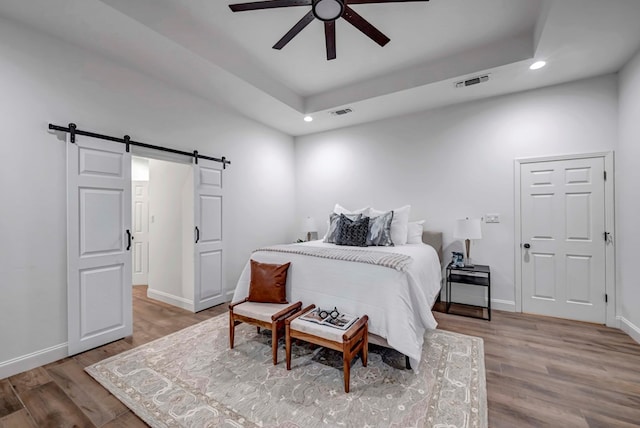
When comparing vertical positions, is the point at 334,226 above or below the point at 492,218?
below

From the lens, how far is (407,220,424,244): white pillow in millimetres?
3814

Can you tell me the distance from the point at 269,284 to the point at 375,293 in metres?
1.02

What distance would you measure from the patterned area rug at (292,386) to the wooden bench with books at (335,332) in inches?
7.1

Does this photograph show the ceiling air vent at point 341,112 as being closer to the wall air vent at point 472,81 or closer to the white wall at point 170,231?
the wall air vent at point 472,81

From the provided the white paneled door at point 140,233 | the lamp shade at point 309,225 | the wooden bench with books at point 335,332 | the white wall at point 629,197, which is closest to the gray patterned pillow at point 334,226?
the lamp shade at point 309,225

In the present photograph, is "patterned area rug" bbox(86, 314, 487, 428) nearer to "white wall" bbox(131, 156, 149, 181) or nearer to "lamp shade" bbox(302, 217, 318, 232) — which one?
"lamp shade" bbox(302, 217, 318, 232)

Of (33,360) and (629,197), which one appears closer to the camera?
(33,360)

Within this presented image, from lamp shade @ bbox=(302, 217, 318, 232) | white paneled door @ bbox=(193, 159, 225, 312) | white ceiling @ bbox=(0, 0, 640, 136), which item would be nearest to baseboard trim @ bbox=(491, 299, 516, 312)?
white ceiling @ bbox=(0, 0, 640, 136)

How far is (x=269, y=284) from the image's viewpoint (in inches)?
104

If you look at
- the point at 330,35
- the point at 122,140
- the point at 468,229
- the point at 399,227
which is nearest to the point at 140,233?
the point at 122,140


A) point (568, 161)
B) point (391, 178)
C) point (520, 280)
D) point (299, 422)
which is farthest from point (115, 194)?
point (568, 161)

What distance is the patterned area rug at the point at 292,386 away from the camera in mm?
1709

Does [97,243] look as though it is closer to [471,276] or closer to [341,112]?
[341,112]

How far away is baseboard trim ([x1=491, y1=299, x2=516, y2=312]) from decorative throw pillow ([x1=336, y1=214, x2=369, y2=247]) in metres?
1.94
